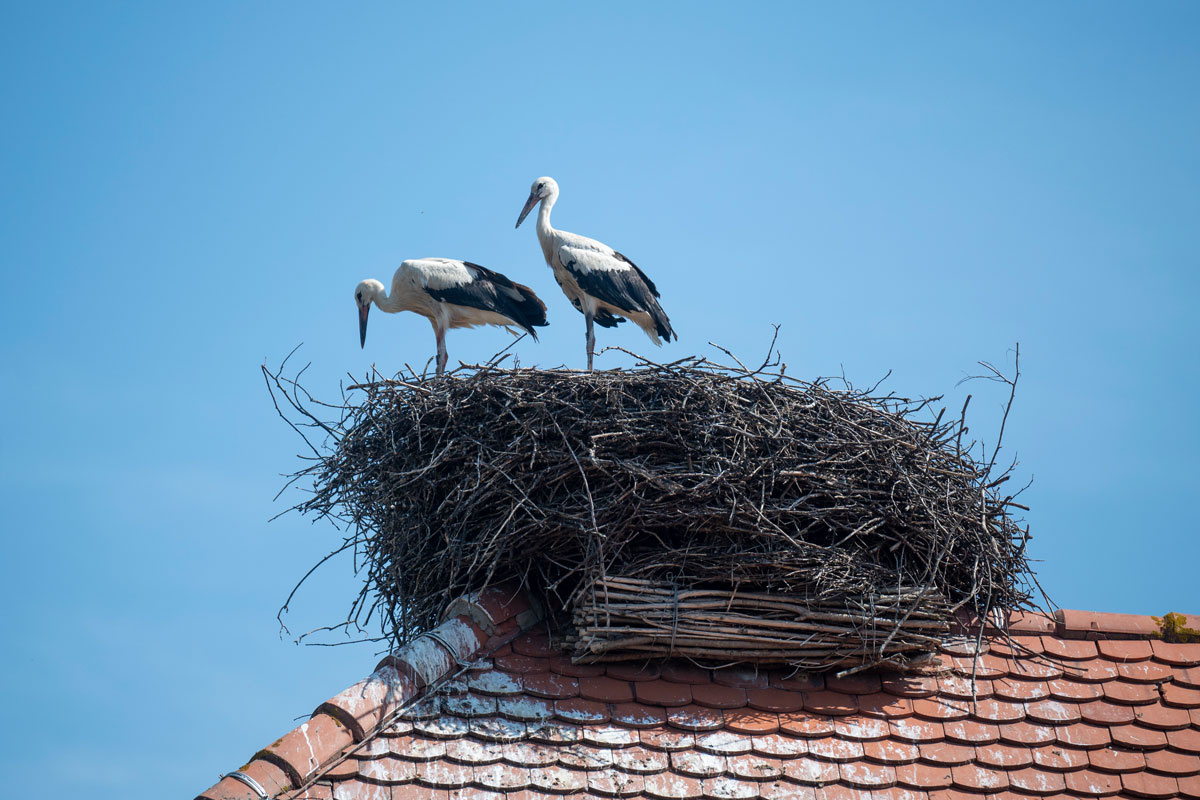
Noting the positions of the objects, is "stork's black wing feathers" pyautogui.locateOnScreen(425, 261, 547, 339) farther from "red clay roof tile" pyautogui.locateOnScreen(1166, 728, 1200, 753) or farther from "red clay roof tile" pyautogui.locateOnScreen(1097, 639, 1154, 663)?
"red clay roof tile" pyautogui.locateOnScreen(1166, 728, 1200, 753)

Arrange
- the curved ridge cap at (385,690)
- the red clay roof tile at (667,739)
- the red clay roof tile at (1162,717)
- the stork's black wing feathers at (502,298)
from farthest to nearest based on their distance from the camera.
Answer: the stork's black wing feathers at (502,298)
the red clay roof tile at (1162,717)
the red clay roof tile at (667,739)
the curved ridge cap at (385,690)

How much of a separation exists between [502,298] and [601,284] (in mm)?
931

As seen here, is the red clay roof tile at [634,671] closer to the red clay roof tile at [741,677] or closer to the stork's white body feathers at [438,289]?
the red clay roof tile at [741,677]

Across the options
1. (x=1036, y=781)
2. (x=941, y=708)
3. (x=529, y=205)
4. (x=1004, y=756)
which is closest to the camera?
(x=1036, y=781)

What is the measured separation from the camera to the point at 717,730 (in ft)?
16.7

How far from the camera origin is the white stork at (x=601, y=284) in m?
9.28

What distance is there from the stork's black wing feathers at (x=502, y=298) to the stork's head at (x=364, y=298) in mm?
663

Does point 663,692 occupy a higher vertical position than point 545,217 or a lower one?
lower

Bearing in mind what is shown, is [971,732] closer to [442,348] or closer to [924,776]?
[924,776]

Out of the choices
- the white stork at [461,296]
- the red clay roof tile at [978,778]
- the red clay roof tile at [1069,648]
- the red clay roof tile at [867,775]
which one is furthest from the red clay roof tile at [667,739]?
the white stork at [461,296]

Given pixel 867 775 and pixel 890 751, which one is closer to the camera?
pixel 867 775

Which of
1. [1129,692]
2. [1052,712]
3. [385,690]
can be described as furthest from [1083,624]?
[385,690]

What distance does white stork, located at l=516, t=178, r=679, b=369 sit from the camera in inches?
365

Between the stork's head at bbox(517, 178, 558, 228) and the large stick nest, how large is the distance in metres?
4.18
